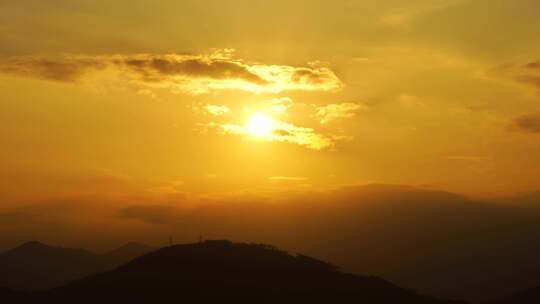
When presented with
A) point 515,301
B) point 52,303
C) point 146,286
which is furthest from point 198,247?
point 515,301

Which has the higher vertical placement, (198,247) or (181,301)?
(198,247)

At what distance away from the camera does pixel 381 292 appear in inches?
6191

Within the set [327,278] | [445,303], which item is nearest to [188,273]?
[327,278]

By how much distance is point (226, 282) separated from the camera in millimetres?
152125

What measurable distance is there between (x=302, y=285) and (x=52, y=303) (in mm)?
57423

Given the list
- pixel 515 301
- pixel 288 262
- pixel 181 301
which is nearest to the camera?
pixel 181 301

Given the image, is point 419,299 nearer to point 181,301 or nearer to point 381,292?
point 381,292

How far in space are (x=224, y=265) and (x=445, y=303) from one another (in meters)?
54.0

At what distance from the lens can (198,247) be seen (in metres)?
177

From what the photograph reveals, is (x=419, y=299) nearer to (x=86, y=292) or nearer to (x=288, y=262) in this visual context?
(x=288, y=262)

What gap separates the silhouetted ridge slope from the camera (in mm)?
146500

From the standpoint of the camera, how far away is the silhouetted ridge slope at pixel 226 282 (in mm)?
146500

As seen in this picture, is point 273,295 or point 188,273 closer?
point 273,295

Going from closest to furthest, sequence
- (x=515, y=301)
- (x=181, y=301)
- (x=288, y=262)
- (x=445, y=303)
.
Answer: (x=181, y=301) < (x=445, y=303) < (x=288, y=262) < (x=515, y=301)
